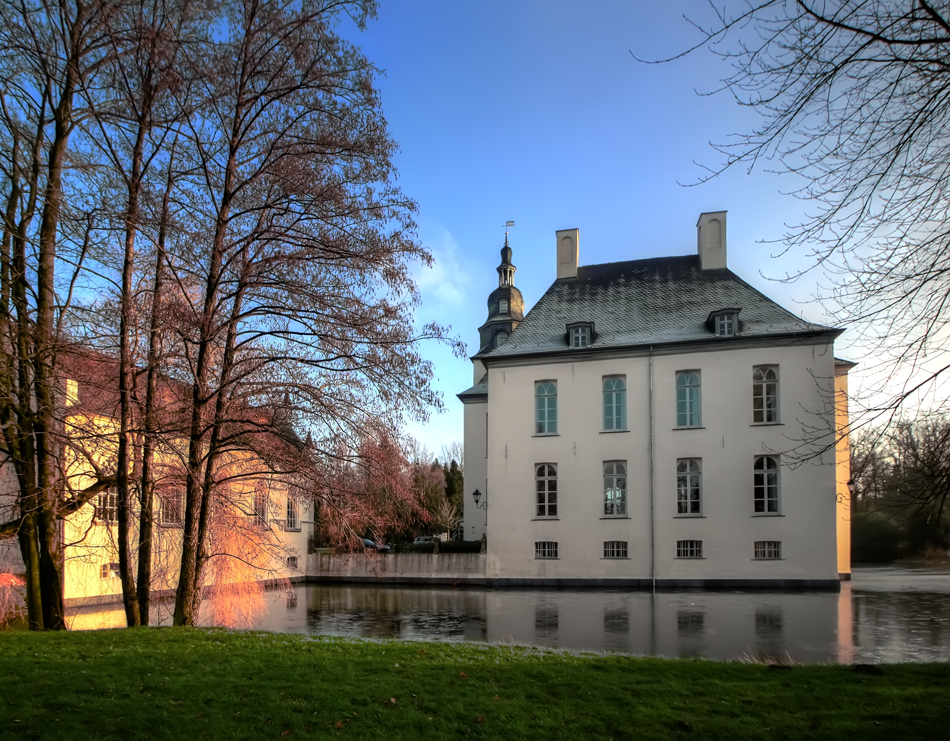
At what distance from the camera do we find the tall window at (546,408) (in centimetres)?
2869

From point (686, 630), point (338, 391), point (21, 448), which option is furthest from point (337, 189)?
point (686, 630)

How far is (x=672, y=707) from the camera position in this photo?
235 inches

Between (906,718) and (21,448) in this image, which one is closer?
(906,718)

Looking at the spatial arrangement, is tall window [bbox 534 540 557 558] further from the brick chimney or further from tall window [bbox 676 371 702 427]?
the brick chimney

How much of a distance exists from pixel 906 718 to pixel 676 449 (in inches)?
853

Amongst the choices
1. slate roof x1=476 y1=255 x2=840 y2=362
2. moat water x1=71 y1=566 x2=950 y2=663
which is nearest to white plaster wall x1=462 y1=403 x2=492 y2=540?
slate roof x1=476 y1=255 x2=840 y2=362

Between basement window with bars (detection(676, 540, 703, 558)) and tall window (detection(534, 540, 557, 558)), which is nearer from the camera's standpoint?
basement window with bars (detection(676, 540, 703, 558))

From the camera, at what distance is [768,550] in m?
25.4

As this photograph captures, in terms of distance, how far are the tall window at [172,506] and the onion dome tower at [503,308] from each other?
2923 cm

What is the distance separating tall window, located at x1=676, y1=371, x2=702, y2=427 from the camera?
2698 cm

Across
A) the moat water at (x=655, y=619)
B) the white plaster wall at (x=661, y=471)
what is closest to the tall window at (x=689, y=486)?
the white plaster wall at (x=661, y=471)

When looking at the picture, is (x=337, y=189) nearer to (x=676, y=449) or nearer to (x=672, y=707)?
(x=672, y=707)

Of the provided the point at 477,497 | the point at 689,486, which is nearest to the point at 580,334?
the point at 689,486

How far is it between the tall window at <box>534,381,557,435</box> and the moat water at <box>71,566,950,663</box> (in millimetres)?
6233
